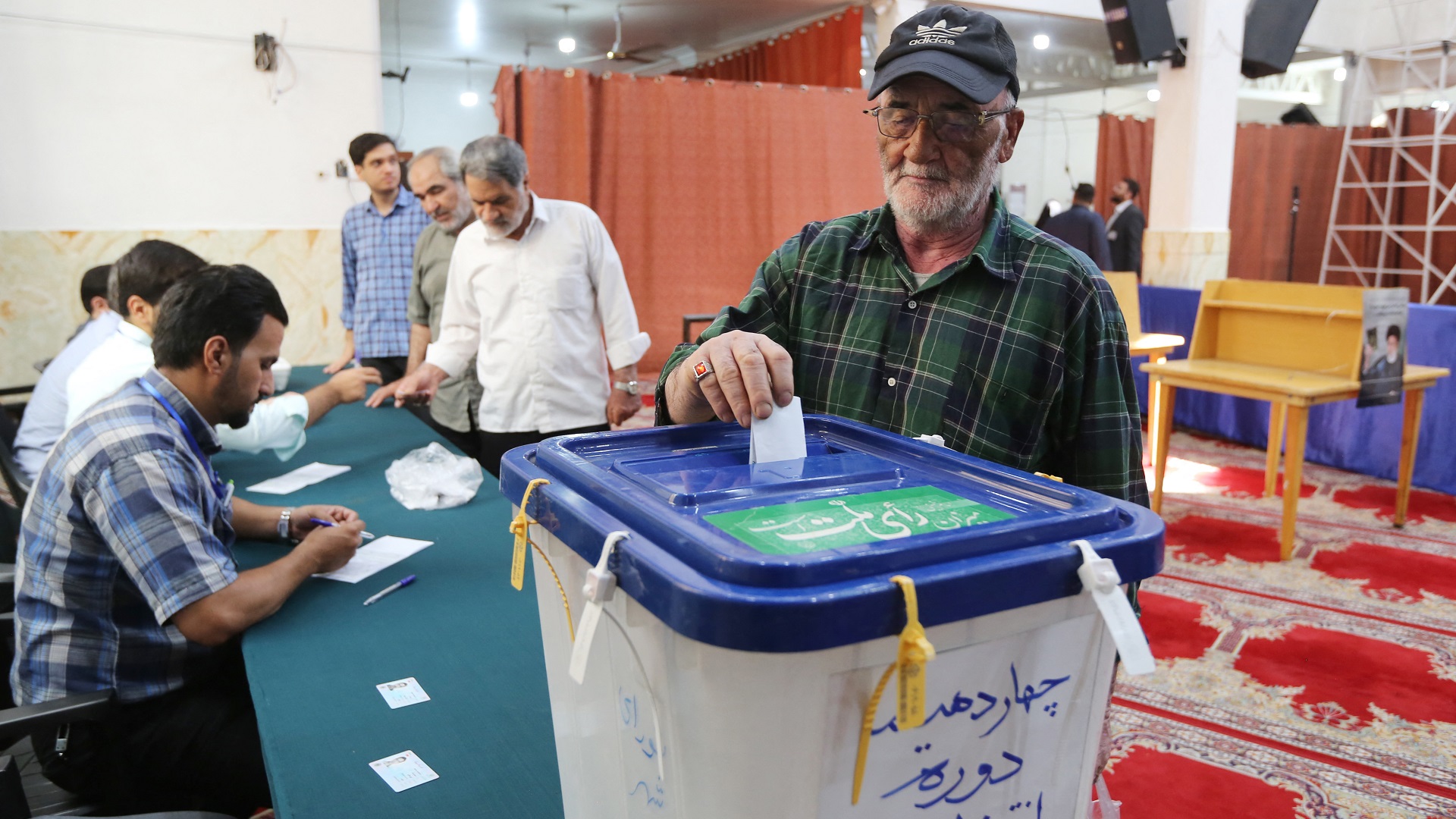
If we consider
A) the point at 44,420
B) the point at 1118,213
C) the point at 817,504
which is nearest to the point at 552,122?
the point at 1118,213

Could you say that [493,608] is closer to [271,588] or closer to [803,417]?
[271,588]

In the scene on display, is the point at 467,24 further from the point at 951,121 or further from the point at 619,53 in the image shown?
the point at 951,121

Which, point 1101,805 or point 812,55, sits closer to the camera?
point 1101,805

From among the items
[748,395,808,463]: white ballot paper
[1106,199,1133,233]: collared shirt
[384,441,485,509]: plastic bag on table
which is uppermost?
[1106,199,1133,233]: collared shirt

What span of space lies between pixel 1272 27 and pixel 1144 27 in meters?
1.13

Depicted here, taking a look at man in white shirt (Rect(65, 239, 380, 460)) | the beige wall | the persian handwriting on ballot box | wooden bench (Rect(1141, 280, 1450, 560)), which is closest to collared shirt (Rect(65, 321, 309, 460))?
man in white shirt (Rect(65, 239, 380, 460))

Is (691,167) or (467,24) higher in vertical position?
(467,24)

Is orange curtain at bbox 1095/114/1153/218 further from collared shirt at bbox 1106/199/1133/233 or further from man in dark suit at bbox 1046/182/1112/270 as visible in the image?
man in dark suit at bbox 1046/182/1112/270

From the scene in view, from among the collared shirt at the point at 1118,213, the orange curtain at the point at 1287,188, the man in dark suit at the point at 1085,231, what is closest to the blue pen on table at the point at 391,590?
the man in dark suit at the point at 1085,231

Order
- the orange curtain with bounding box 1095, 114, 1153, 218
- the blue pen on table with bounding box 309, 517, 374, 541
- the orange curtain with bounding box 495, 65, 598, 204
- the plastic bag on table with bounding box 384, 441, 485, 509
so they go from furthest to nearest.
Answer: the orange curtain with bounding box 1095, 114, 1153, 218 < the orange curtain with bounding box 495, 65, 598, 204 < the plastic bag on table with bounding box 384, 441, 485, 509 < the blue pen on table with bounding box 309, 517, 374, 541

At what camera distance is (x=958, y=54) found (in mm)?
1090

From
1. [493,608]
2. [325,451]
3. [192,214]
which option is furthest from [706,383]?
[192,214]

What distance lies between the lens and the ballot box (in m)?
0.54

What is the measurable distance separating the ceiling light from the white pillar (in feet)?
18.1
